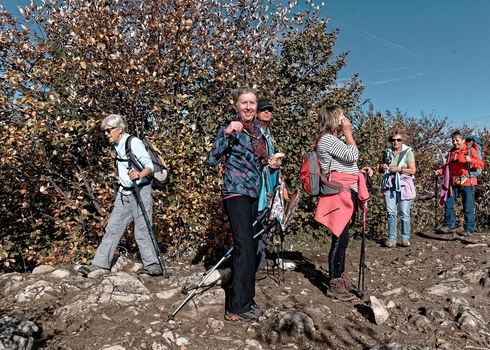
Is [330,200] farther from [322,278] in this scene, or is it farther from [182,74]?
[182,74]

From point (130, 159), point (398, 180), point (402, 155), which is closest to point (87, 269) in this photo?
point (130, 159)

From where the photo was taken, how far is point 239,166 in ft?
12.2

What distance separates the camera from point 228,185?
146 inches

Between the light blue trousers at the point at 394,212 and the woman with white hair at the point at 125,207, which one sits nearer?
the woman with white hair at the point at 125,207

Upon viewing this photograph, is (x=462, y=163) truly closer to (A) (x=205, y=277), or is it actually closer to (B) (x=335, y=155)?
(B) (x=335, y=155)

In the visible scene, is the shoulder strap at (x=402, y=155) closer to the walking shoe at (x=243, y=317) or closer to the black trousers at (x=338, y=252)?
the black trousers at (x=338, y=252)

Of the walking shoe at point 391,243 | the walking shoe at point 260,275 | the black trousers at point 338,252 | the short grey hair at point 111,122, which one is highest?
the short grey hair at point 111,122

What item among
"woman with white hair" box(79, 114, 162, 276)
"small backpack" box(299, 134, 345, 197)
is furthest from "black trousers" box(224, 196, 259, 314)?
"woman with white hair" box(79, 114, 162, 276)

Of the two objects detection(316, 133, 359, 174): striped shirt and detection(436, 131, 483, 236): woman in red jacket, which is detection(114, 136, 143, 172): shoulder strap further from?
detection(436, 131, 483, 236): woman in red jacket

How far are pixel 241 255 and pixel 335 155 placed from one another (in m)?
1.56

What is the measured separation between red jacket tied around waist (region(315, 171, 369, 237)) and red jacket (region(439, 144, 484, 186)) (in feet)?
14.9

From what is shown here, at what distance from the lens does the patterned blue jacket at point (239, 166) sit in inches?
143

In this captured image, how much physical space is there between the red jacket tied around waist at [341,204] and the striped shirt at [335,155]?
0.07 metres

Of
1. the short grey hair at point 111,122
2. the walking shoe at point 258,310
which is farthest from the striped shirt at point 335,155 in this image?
the short grey hair at point 111,122
